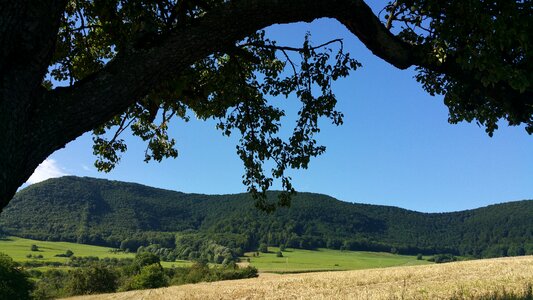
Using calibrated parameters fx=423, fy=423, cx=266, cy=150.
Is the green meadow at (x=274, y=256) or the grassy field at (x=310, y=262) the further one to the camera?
the green meadow at (x=274, y=256)

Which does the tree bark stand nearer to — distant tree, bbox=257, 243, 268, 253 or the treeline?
the treeline

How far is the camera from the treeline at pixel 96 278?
143ft

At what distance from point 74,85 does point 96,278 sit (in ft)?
239

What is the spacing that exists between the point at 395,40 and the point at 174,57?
5.18m

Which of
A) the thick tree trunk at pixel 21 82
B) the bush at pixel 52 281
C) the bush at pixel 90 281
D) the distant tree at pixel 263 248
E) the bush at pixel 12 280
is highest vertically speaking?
the thick tree trunk at pixel 21 82

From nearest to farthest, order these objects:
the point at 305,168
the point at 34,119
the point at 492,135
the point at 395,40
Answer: the point at 34,119, the point at 395,40, the point at 492,135, the point at 305,168

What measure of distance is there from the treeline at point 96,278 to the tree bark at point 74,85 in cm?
4084

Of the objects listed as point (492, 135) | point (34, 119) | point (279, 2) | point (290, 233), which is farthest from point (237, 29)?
point (290, 233)

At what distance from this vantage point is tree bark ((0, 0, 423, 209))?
19.2 feet

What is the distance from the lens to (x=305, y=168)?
14664mm

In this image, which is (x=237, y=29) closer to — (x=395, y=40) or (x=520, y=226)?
(x=395, y=40)

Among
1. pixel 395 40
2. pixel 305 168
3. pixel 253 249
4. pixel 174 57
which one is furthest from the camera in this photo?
pixel 253 249

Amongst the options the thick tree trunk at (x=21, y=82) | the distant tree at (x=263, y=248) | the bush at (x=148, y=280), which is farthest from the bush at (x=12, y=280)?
the distant tree at (x=263, y=248)

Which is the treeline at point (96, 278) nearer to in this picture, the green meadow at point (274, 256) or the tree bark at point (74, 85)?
the green meadow at point (274, 256)
